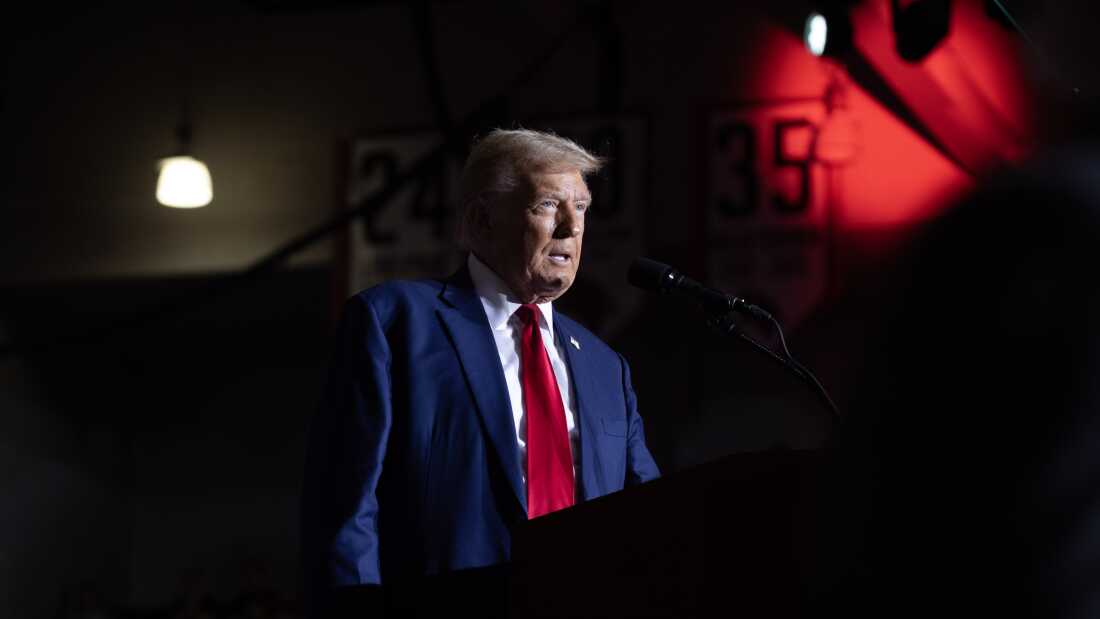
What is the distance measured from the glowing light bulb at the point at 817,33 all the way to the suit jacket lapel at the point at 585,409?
10.7ft

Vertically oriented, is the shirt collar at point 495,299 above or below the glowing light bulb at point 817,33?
below

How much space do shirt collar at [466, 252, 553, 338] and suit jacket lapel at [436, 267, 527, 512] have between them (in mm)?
24

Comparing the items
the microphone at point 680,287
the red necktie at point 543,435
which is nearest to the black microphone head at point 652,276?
the microphone at point 680,287

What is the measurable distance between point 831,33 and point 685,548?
4238 mm

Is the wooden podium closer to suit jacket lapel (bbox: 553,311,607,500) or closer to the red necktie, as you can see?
the red necktie

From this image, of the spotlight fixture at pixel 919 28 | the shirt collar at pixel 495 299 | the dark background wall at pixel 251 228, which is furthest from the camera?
the dark background wall at pixel 251 228

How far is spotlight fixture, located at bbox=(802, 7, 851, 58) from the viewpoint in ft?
19.0

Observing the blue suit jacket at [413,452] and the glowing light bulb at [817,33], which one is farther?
the glowing light bulb at [817,33]

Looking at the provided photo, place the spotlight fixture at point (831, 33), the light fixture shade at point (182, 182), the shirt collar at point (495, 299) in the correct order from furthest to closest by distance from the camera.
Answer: the light fixture shade at point (182, 182)
the spotlight fixture at point (831, 33)
the shirt collar at point (495, 299)

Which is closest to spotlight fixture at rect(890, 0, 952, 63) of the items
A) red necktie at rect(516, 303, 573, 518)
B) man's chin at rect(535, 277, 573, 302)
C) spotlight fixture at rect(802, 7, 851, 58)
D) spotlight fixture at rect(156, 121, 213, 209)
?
spotlight fixture at rect(802, 7, 851, 58)

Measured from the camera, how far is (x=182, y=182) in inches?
285

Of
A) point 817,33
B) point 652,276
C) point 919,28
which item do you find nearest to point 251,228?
point 817,33

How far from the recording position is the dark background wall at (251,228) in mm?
6520

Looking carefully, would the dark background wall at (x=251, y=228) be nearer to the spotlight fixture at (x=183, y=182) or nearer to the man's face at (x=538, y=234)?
the spotlight fixture at (x=183, y=182)
